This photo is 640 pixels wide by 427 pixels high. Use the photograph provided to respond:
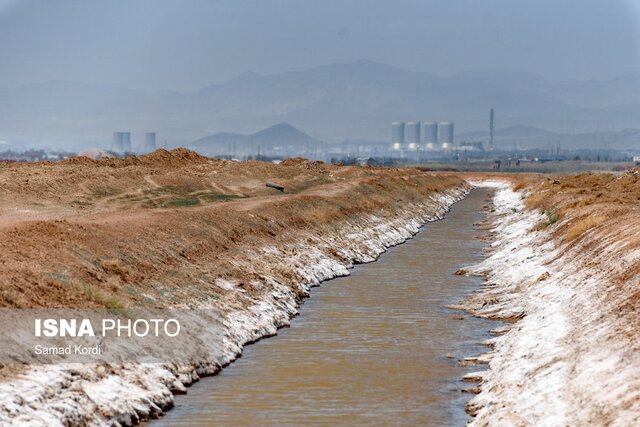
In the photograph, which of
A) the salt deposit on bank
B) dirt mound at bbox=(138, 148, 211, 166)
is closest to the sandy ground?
the salt deposit on bank

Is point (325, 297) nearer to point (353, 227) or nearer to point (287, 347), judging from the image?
point (287, 347)

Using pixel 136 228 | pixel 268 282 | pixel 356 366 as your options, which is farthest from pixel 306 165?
pixel 356 366

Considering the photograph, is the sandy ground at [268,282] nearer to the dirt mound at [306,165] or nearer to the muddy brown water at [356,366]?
the muddy brown water at [356,366]

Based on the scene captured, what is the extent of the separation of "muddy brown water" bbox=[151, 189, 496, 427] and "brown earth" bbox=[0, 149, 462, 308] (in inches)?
130

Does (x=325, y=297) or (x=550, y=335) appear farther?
(x=325, y=297)

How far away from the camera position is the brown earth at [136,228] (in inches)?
1020

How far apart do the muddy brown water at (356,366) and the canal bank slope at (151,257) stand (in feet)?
2.68

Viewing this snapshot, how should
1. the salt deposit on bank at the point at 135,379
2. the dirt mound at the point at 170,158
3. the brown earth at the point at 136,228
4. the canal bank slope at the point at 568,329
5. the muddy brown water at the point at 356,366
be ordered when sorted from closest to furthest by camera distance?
the salt deposit on bank at the point at 135,379 < the canal bank slope at the point at 568,329 < the muddy brown water at the point at 356,366 < the brown earth at the point at 136,228 < the dirt mound at the point at 170,158

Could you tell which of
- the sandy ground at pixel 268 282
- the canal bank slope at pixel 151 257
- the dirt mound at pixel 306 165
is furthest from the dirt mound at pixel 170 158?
the sandy ground at pixel 268 282

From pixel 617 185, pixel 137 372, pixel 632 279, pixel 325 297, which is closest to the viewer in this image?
pixel 137 372

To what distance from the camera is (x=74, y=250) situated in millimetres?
29375

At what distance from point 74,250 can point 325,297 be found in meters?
11.4

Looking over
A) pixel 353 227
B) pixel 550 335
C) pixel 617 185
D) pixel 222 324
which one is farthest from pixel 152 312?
pixel 617 185

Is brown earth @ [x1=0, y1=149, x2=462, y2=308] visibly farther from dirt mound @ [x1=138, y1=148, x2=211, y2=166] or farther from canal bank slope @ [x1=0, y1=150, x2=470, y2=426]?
dirt mound @ [x1=138, y1=148, x2=211, y2=166]
